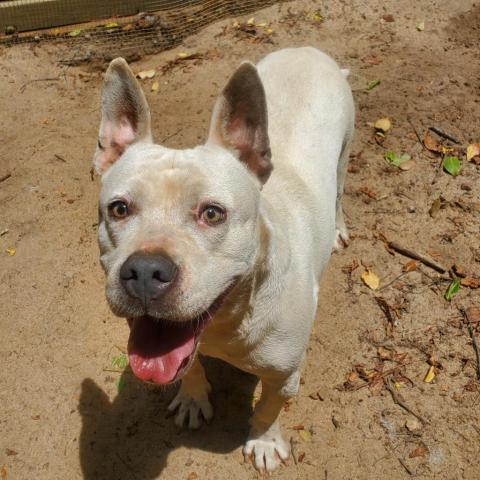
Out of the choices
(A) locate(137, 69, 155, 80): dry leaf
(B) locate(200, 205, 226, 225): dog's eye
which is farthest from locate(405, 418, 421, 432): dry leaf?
(A) locate(137, 69, 155, 80): dry leaf

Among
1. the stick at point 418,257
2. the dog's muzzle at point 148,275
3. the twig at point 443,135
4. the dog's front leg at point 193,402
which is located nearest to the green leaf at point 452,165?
→ the twig at point 443,135

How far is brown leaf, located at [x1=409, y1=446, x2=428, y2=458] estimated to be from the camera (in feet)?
12.0

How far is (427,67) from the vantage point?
242 inches

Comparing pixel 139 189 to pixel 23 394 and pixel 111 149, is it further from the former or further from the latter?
pixel 23 394

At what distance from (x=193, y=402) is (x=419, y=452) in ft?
5.34

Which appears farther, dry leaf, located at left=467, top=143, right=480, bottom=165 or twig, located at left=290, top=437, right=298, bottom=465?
dry leaf, located at left=467, top=143, right=480, bottom=165

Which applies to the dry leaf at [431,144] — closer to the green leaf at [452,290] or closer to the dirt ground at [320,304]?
the dirt ground at [320,304]

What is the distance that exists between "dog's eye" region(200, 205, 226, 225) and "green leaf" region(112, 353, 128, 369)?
85.0 inches

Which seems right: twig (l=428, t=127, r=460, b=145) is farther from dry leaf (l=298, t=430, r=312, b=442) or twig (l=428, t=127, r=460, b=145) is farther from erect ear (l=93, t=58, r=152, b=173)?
erect ear (l=93, t=58, r=152, b=173)

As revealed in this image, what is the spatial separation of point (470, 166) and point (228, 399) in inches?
131

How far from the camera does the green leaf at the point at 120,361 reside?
4137 millimetres

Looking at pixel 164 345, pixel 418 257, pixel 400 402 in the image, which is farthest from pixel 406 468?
pixel 164 345

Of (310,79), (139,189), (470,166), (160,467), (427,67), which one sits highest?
(139,189)

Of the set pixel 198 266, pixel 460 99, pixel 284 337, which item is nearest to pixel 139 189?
pixel 198 266
